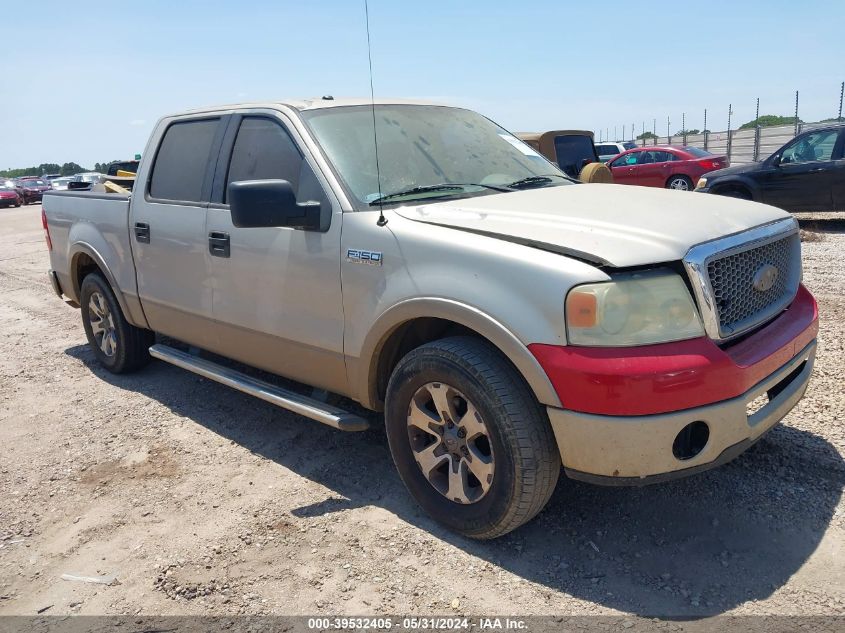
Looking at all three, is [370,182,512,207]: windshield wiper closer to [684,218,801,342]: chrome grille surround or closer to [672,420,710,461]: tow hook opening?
[684,218,801,342]: chrome grille surround

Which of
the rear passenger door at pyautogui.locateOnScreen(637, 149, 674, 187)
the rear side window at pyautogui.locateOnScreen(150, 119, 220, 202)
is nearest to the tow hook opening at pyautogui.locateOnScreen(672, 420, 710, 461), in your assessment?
the rear side window at pyautogui.locateOnScreen(150, 119, 220, 202)

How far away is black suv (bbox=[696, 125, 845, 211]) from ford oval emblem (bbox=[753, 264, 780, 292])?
9297mm

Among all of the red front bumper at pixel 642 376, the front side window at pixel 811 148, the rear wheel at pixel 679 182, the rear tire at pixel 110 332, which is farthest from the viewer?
the rear wheel at pixel 679 182

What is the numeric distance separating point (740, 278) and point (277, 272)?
7.20ft

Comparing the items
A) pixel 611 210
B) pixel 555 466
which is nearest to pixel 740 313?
pixel 611 210

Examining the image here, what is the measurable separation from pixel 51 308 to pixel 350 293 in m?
6.65

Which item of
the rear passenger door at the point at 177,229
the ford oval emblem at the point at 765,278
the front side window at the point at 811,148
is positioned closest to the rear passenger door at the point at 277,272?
the rear passenger door at the point at 177,229

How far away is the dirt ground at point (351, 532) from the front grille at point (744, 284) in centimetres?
92

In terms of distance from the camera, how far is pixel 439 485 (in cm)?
322

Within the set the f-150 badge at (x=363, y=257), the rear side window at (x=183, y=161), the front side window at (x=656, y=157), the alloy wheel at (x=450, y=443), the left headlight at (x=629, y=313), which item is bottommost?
the alloy wheel at (x=450, y=443)

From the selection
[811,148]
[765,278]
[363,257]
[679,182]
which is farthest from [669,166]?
[363,257]

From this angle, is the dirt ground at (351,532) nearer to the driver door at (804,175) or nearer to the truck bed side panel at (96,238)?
the truck bed side panel at (96,238)

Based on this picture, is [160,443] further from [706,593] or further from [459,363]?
[706,593]

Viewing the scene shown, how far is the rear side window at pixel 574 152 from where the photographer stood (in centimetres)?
1291
